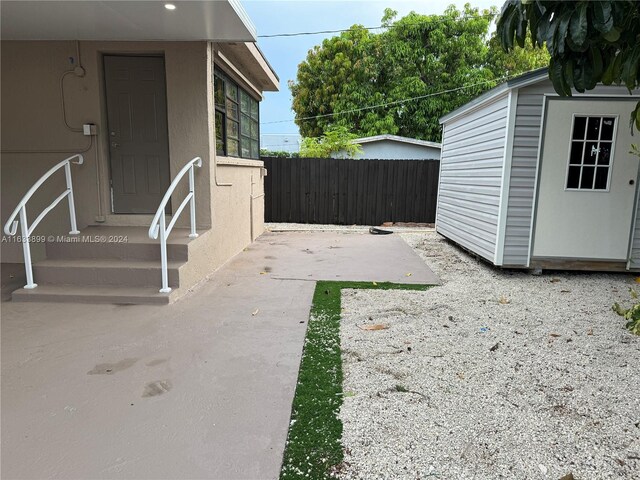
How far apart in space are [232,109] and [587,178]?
193 inches

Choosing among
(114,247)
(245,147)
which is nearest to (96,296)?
(114,247)

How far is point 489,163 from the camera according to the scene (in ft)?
18.1

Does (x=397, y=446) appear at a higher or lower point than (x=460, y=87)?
lower

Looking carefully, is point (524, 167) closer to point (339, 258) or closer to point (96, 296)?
point (339, 258)

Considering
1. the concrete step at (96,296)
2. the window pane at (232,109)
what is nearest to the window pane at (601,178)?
the window pane at (232,109)

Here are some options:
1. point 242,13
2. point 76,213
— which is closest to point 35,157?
point 76,213

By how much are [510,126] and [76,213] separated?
5380mm

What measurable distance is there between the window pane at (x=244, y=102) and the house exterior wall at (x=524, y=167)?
4.20 meters

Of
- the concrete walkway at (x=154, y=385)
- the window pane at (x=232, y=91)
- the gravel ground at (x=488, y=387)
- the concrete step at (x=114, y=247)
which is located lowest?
the gravel ground at (x=488, y=387)

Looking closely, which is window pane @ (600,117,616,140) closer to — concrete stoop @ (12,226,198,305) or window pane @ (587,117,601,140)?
window pane @ (587,117,601,140)

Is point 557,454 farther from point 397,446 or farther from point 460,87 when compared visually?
point 460,87

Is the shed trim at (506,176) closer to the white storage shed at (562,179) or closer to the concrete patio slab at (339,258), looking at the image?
the white storage shed at (562,179)

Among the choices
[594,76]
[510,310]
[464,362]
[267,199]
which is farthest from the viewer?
[267,199]

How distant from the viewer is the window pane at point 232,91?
583 centimetres
